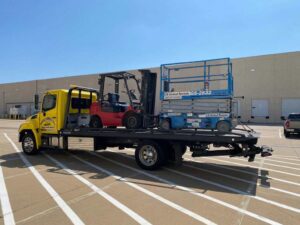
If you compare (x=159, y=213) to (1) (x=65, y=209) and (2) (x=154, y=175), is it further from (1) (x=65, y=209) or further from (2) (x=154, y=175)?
(2) (x=154, y=175)

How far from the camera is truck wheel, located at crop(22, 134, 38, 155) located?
1193 cm

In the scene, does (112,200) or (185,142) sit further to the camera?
(185,142)

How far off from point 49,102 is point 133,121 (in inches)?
135

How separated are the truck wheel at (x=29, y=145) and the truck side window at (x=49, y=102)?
1.31 m

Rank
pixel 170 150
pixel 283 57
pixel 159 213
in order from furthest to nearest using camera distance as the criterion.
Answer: pixel 283 57, pixel 170 150, pixel 159 213

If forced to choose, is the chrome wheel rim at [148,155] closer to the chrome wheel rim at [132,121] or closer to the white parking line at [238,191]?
the white parking line at [238,191]

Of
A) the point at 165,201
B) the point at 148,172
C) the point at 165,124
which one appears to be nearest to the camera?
the point at 165,201

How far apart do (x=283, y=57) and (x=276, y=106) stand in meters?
7.36

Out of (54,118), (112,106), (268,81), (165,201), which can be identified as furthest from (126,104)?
(268,81)

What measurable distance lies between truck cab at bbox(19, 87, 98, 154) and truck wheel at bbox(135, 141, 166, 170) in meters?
3.40

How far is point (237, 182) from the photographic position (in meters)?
7.86

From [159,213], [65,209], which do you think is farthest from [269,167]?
[65,209]

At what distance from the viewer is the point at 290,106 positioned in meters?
44.8

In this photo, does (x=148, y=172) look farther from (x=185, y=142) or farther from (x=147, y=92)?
(x=147, y=92)
